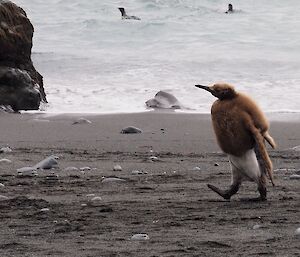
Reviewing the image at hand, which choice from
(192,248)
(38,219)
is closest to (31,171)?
(38,219)

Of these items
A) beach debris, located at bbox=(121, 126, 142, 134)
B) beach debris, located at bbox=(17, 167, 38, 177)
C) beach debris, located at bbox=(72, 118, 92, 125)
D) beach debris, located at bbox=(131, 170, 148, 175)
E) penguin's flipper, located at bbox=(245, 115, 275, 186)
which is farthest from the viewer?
beach debris, located at bbox=(72, 118, 92, 125)

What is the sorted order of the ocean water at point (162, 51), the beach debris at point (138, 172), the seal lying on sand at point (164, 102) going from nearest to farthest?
1. the beach debris at point (138, 172)
2. the seal lying on sand at point (164, 102)
3. the ocean water at point (162, 51)

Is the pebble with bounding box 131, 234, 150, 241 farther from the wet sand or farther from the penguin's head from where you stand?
the penguin's head

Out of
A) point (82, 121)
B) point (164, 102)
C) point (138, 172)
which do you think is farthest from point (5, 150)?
point (164, 102)

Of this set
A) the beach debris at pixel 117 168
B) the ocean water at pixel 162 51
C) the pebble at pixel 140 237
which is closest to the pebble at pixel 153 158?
the beach debris at pixel 117 168

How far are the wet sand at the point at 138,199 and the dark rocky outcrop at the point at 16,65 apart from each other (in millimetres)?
2006

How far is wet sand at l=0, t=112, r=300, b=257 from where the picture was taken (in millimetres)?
4516

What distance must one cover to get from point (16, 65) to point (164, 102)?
8.01ft

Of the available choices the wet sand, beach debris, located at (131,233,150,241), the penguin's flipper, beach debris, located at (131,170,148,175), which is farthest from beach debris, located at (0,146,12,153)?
beach debris, located at (131,233,150,241)

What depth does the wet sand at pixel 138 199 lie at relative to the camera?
14.8 feet

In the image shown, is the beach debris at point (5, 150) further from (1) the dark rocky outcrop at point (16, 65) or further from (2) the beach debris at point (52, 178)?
(1) the dark rocky outcrop at point (16, 65)

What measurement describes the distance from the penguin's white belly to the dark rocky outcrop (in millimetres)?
7121

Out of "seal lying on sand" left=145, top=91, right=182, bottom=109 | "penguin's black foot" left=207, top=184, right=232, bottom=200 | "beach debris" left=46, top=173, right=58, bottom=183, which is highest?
"penguin's black foot" left=207, top=184, right=232, bottom=200

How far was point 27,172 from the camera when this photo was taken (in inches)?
296
